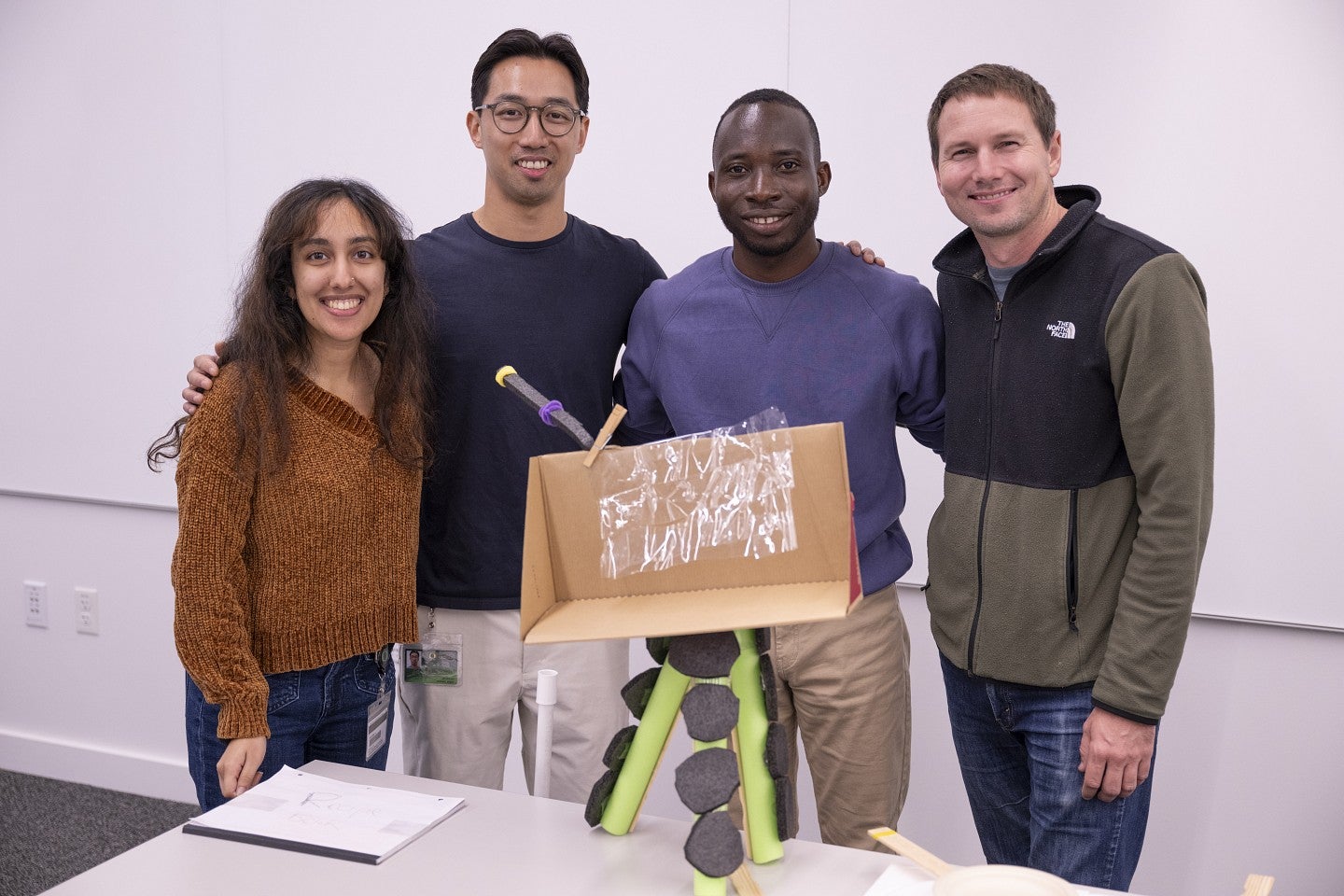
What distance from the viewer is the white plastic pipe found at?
4.88ft

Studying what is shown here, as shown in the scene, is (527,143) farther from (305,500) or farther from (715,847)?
Result: (715,847)

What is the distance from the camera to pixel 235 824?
1.37 m

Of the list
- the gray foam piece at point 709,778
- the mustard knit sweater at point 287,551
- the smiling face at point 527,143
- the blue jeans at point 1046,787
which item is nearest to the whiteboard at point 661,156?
the smiling face at point 527,143

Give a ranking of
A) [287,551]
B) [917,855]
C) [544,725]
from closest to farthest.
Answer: [917,855] < [544,725] < [287,551]

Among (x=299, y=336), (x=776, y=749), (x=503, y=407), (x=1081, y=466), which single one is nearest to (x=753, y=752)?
(x=776, y=749)

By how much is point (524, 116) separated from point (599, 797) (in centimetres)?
118

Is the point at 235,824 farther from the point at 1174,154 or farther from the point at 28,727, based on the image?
the point at 28,727

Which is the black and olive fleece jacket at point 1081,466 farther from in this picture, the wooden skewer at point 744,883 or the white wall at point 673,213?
the white wall at point 673,213

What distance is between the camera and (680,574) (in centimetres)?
121

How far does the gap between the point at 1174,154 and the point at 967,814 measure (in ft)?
4.94

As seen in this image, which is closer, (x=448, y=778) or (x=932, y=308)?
(x=932, y=308)

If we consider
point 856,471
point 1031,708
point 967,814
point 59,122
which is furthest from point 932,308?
point 59,122

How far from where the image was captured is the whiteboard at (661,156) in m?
2.22

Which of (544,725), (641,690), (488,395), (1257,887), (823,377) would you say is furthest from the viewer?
(488,395)
